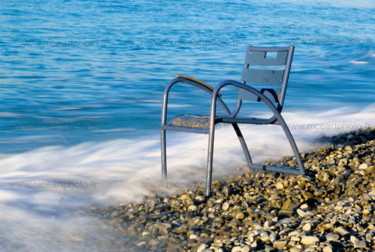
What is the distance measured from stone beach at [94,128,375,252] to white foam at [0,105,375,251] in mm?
283

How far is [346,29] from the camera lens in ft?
81.7

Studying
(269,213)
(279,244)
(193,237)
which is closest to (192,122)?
(269,213)

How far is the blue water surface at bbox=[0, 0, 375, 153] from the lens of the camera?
31.0 ft

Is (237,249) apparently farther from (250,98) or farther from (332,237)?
(250,98)

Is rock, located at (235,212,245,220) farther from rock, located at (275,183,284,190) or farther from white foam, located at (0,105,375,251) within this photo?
white foam, located at (0,105,375,251)

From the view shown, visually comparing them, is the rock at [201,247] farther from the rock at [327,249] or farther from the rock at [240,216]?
the rock at [327,249]

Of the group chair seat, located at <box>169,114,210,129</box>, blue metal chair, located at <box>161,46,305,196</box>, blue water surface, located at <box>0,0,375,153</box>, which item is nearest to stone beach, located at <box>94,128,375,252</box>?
blue metal chair, located at <box>161,46,305,196</box>

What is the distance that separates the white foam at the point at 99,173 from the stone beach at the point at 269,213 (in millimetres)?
283

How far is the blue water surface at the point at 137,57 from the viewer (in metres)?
9.45

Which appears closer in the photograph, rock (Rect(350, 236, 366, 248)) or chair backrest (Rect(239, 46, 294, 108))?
rock (Rect(350, 236, 366, 248))

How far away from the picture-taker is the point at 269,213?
3967mm

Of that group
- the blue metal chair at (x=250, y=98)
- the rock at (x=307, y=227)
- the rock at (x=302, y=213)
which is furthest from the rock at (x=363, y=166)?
the rock at (x=307, y=227)

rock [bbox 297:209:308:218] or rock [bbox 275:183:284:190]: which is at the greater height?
rock [bbox 297:209:308:218]

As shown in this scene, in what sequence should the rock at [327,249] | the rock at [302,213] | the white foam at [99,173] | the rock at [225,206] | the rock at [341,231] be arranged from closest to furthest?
1. the rock at [327,249]
2. the rock at [341,231]
3. the rock at [302,213]
4. the white foam at [99,173]
5. the rock at [225,206]
